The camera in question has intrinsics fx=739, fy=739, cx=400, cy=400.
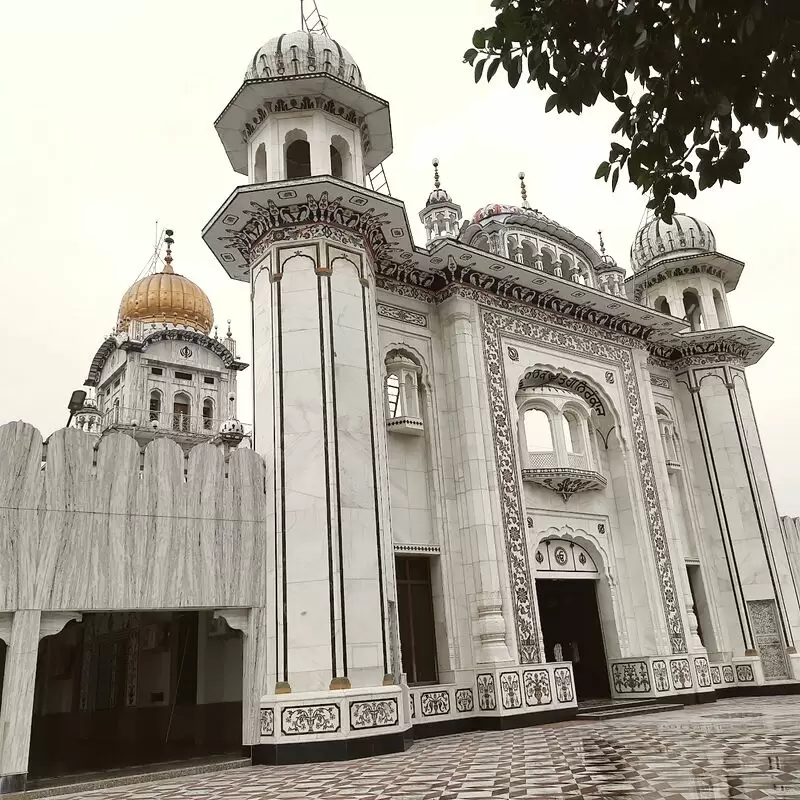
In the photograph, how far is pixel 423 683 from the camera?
33.3 ft

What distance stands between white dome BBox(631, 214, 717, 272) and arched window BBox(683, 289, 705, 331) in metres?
1.00

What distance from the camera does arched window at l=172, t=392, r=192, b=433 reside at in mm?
27719

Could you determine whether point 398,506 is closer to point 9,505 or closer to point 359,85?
point 9,505

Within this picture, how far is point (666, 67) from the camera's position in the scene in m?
3.18

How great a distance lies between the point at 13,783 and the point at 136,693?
7.47m

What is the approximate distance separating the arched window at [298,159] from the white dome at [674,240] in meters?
8.52

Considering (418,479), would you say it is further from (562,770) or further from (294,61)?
(294,61)

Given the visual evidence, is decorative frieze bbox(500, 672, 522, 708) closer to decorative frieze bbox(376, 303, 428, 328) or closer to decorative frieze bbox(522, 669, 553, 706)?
decorative frieze bbox(522, 669, 553, 706)

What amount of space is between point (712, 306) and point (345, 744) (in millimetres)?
12715

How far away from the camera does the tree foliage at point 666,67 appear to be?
10.1 feet

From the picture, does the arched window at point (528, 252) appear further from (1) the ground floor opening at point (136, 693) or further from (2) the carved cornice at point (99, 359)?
(2) the carved cornice at point (99, 359)

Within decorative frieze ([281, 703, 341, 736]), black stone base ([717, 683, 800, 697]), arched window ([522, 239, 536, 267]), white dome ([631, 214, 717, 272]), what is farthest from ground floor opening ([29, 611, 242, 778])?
white dome ([631, 214, 717, 272])

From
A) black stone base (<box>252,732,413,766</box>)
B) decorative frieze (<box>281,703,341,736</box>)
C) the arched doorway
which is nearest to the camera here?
black stone base (<box>252,732,413,766</box>)

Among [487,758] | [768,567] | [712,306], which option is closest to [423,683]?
[487,758]
